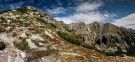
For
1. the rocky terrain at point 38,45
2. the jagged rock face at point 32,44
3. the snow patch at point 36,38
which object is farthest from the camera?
the snow patch at point 36,38

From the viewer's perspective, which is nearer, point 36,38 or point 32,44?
point 32,44

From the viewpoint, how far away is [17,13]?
3223 inches

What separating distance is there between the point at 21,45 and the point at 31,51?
9.76 ft

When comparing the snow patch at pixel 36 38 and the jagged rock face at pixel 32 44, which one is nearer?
the jagged rock face at pixel 32 44

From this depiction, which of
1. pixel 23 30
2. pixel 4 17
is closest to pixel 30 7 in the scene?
pixel 4 17

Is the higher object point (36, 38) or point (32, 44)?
point (36, 38)

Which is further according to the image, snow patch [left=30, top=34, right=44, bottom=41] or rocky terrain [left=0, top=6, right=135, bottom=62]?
snow patch [left=30, top=34, right=44, bottom=41]

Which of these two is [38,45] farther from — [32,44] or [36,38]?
[36,38]

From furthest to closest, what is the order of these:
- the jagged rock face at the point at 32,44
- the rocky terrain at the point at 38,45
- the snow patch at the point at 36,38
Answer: the snow patch at the point at 36,38 < the rocky terrain at the point at 38,45 < the jagged rock face at the point at 32,44

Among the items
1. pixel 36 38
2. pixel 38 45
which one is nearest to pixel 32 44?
pixel 38 45

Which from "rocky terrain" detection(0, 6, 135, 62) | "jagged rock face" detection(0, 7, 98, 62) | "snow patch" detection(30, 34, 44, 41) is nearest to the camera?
"jagged rock face" detection(0, 7, 98, 62)

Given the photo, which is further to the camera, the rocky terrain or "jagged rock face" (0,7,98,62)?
the rocky terrain

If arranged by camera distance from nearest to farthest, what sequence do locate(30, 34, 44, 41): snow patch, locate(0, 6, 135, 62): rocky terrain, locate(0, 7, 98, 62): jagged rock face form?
locate(0, 7, 98, 62): jagged rock face → locate(0, 6, 135, 62): rocky terrain → locate(30, 34, 44, 41): snow patch

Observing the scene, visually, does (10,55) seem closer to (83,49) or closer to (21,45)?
(21,45)
